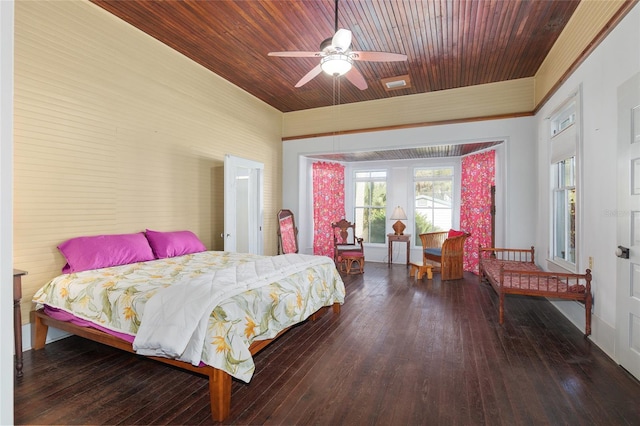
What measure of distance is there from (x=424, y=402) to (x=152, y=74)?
15.0 feet

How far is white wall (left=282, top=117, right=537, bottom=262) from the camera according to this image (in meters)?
5.18

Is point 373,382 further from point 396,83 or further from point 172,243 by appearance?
point 396,83

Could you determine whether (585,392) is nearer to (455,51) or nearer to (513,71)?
(455,51)

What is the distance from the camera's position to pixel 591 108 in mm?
3139

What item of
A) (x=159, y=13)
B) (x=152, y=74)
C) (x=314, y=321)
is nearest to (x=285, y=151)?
(x=152, y=74)

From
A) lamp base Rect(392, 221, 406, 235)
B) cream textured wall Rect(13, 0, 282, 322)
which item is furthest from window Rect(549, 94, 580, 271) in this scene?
cream textured wall Rect(13, 0, 282, 322)

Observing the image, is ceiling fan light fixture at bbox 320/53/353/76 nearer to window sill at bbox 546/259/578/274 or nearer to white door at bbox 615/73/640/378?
white door at bbox 615/73/640/378

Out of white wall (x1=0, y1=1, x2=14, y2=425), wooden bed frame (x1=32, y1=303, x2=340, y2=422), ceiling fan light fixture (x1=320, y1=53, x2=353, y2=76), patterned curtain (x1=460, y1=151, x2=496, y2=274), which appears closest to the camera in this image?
white wall (x1=0, y1=1, x2=14, y2=425)

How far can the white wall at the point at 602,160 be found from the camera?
8.51 ft

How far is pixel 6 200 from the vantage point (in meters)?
1.04

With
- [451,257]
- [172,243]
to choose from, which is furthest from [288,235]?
[451,257]

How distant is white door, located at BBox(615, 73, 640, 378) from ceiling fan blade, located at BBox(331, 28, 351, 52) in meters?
2.20

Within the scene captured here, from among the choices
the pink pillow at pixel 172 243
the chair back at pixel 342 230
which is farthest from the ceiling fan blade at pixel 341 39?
the chair back at pixel 342 230

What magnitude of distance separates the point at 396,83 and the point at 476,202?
2.87m
